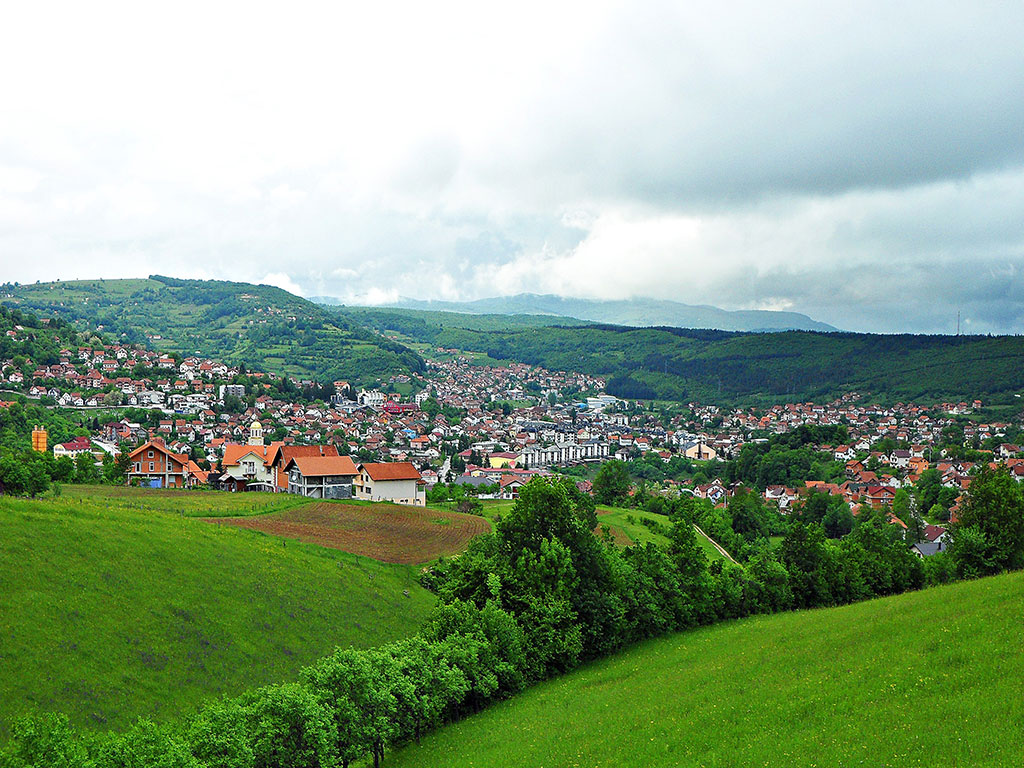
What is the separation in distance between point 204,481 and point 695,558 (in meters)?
58.1

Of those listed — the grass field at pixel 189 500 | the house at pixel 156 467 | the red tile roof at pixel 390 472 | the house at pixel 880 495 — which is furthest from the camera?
the house at pixel 880 495

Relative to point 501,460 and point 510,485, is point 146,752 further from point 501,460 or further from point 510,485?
point 501,460

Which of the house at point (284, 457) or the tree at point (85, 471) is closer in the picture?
the tree at point (85, 471)

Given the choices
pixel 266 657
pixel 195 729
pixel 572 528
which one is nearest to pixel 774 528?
pixel 572 528

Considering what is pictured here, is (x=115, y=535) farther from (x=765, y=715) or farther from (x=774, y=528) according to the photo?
(x=774, y=528)

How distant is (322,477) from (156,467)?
69.5 feet

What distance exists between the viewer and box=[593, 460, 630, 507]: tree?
8738cm

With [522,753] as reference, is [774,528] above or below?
below

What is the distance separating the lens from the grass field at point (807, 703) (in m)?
14.3

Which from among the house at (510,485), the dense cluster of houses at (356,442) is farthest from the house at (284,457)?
the house at (510,485)

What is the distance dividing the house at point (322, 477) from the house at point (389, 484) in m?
1.07

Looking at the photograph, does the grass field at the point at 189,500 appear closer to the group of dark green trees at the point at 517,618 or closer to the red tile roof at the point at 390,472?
the red tile roof at the point at 390,472

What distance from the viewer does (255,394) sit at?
16862 cm

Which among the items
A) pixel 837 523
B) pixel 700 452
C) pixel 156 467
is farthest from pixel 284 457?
pixel 700 452
